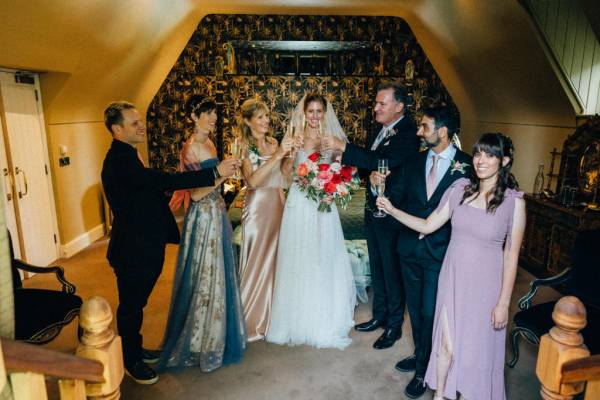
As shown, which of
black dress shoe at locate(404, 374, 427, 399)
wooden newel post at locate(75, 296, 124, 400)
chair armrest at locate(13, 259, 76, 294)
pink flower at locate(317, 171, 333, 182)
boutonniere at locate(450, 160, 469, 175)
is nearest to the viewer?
wooden newel post at locate(75, 296, 124, 400)

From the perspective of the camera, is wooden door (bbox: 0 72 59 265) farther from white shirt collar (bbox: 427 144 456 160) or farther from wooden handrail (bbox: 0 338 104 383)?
white shirt collar (bbox: 427 144 456 160)

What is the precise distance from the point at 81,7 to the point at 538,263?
5404mm

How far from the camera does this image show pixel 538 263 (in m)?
4.40

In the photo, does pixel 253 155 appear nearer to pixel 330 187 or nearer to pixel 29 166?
pixel 330 187

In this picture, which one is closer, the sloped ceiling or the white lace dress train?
the white lace dress train

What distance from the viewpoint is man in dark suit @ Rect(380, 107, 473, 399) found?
92.6 inches

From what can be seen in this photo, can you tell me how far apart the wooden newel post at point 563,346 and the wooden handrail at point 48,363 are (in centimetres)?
132

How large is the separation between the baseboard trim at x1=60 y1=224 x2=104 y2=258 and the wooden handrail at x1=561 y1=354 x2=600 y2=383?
544 cm

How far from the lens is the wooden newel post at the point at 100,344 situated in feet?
3.50

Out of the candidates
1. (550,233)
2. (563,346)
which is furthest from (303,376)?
(550,233)

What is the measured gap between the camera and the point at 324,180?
9.39 ft

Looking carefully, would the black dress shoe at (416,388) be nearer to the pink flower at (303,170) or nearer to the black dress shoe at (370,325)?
the black dress shoe at (370,325)

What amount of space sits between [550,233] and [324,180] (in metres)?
2.83

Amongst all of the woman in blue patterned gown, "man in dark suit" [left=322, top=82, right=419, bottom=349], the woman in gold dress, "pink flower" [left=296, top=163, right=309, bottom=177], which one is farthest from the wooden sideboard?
the woman in blue patterned gown
